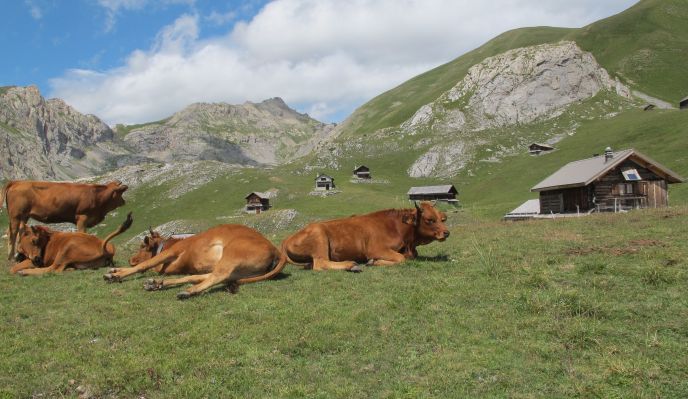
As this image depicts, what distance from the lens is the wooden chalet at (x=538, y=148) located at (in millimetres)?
129000

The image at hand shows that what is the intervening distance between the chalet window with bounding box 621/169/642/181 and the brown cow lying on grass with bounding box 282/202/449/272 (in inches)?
1972

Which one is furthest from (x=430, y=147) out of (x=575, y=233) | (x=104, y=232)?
(x=575, y=233)

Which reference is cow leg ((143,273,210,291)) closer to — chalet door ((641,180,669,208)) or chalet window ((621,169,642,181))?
chalet window ((621,169,642,181))

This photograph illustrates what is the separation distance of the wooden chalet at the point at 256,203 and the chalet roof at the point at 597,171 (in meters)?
70.9

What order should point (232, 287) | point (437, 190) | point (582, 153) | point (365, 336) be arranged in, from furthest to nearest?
point (582, 153) < point (437, 190) < point (232, 287) < point (365, 336)

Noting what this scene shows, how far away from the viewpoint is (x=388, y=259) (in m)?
14.0

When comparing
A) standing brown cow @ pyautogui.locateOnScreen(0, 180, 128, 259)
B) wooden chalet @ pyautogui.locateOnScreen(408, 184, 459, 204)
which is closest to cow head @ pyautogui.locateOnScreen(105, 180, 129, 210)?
standing brown cow @ pyautogui.locateOnScreen(0, 180, 128, 259)

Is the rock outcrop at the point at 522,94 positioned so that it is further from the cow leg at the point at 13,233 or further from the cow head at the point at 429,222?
the cow leg at the point at 13,233

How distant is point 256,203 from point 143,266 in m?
104

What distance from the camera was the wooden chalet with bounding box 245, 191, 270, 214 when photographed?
113m

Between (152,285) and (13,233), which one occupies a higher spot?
(13,233)

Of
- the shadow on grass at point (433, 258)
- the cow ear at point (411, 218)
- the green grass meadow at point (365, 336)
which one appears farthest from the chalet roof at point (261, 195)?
the green grass meadow at point (365, 336)

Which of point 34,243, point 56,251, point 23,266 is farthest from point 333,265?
point 23,266

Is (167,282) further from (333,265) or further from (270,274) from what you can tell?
(333,265)
